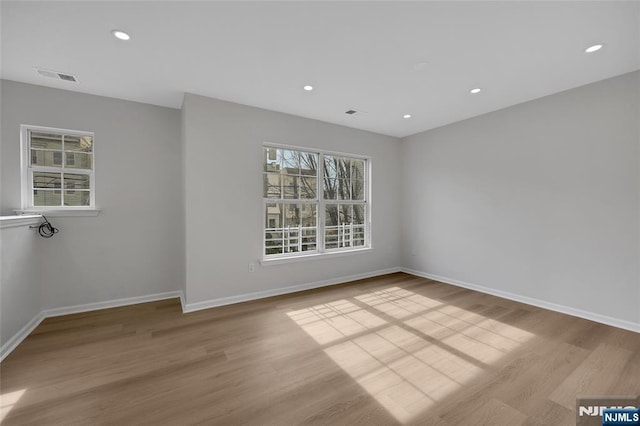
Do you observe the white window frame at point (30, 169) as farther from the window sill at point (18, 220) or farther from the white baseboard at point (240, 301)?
the white baseboard at point (240, 301)

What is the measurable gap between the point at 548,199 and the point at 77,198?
582 centimetres

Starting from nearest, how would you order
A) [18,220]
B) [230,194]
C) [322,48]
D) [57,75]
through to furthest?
[322,48]
[18,220]
[57,75]
[230,194]

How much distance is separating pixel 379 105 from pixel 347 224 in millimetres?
2049

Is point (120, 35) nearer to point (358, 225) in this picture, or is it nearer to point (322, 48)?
point (322, 48)

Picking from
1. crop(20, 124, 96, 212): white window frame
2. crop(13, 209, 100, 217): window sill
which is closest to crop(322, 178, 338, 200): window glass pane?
crop(13, 209, 100, 217): window sill

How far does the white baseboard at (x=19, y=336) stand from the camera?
2.16 m

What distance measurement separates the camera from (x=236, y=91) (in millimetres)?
3064

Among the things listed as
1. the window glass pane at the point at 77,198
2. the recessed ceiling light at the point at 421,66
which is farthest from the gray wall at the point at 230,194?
the recessed ceiling light at the point at 421,66

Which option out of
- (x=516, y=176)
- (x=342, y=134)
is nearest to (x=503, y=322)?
(x=516, y=176)

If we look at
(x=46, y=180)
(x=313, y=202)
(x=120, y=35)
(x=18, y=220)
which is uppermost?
(x=120, y=35)

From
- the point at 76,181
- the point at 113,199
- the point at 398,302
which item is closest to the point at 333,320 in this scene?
the point at 398,302

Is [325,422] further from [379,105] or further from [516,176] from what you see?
[516,176]

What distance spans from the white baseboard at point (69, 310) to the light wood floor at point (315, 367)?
8cm
